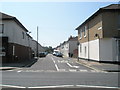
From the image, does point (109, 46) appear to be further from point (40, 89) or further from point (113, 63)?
point (40, 89)

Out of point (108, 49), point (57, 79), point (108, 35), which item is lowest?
point (57, 79)

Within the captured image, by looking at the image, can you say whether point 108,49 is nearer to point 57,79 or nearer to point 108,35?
point 108,35

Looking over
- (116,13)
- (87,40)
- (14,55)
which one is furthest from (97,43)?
(14,55)

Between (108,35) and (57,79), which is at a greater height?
(108,35)

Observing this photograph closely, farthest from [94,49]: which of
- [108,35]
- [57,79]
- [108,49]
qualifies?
[57,79]

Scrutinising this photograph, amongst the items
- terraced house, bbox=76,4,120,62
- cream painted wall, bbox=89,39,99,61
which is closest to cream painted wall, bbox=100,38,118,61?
terraced house, bbox=76,4,120,62

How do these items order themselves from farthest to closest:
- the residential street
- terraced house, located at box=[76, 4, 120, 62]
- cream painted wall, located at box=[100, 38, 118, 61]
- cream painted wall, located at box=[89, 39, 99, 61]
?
cream painted wall, located at box=[89, 39, 99, 61] → cream painted wall, located at box=[100, 38, 118, 61] → terraced house, located at box=[76, 4, 120, 62] → the residential street

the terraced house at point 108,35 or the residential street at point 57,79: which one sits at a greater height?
the terraced house at point 108,35

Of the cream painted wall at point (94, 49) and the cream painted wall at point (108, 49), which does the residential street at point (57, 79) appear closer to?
the cream painted wall at point (108, 49)

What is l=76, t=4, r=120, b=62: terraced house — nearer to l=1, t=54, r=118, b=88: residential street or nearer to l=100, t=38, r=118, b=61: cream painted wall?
l=100, t=38, r=118, b=61: cream painted wall

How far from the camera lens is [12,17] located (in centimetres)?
2623

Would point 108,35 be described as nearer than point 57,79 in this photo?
No

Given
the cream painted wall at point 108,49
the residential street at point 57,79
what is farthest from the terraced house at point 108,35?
the residential street at point 57,79

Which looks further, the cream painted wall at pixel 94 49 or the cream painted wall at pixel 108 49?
the cream painted wall at pixel 94 49
